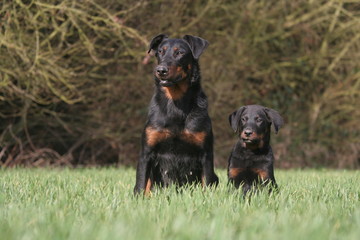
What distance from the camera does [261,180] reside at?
16.6 ft

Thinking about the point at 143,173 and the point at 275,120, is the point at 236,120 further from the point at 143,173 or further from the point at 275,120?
the point at 143,173

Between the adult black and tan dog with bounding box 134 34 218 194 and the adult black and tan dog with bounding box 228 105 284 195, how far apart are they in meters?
0.27

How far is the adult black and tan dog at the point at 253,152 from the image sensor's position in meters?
5.06

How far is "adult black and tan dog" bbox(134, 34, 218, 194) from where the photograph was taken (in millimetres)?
4922

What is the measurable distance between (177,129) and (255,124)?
2.50 feet

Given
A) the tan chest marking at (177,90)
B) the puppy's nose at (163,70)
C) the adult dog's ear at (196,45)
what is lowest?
the tan chest marking at (177,90)

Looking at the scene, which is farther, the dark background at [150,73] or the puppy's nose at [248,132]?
the dark background at [150,73]

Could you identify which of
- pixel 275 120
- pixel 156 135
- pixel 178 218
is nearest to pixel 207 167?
pixel 156 135

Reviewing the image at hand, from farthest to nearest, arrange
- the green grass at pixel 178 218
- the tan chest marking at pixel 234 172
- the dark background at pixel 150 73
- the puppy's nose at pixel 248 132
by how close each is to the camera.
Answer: the dark background at pixel 150 73 → the tan chest marking at pixel 234 172 → the puppy's nose at pixel 248 132 → the green grass at pixel 178 218

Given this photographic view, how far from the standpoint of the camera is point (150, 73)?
404 inches

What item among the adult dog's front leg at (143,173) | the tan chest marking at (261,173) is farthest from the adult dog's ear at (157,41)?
the tan chest marking at (261,173)

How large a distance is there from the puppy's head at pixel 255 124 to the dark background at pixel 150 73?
3.79 m

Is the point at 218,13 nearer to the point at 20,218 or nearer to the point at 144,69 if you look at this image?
the point at 144,69

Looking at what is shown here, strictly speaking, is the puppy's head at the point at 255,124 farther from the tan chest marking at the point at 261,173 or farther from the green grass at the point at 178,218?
the green grass at the point at 178,218
